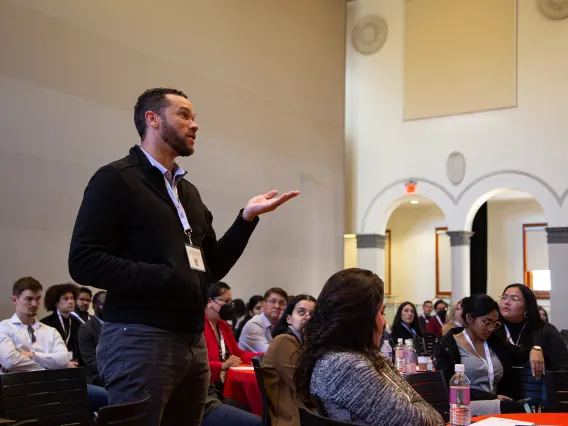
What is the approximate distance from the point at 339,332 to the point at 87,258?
776 mm

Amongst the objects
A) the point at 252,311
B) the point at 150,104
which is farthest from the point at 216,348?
the point at 252,311

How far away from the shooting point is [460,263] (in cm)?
1292

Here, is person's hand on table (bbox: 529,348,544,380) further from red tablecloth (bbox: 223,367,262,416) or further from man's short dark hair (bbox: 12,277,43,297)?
man's short dark hair (bbox: 12,277,43,297)

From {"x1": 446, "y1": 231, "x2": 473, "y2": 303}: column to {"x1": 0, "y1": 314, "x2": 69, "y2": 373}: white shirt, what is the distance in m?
9.03

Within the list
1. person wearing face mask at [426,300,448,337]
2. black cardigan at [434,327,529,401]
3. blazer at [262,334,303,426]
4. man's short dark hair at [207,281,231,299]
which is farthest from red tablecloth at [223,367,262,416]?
person wearing face mask at [426,300,448,337]

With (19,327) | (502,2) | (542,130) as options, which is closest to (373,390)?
(19,327)

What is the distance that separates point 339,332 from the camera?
204cm

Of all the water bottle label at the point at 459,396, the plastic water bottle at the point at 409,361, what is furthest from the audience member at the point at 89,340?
the water bottle label at the point at 459,396

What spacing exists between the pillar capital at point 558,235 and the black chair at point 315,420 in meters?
10.6

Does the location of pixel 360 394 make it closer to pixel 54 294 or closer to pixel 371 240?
pixel 54 294

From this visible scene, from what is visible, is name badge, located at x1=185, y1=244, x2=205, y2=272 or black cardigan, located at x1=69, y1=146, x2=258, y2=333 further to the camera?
name badge, located at x1=185, y1=244, x2=205, y2=272

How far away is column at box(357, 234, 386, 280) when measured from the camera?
1321 cm

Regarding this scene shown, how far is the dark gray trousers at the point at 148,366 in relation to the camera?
6.14 ft

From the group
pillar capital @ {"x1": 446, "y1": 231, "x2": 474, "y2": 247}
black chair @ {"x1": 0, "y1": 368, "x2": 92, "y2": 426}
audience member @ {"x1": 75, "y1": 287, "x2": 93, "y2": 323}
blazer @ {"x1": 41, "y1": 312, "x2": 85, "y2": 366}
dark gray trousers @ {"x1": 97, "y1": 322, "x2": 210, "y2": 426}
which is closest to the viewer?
dark gray trousers @ {"x1": 97, "y1": 322, "x2": 210, "y2": 426}
